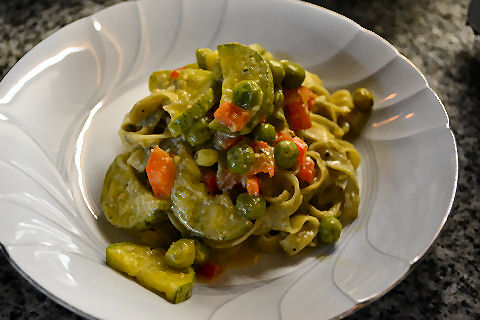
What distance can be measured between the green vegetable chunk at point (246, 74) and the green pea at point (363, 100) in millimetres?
931

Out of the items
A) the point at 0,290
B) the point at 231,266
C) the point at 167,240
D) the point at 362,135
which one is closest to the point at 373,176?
the point at 362,135

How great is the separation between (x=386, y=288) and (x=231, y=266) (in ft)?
3.09

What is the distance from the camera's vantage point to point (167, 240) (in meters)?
3.22

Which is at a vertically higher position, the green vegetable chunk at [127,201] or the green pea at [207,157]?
the green pea at [207,157]


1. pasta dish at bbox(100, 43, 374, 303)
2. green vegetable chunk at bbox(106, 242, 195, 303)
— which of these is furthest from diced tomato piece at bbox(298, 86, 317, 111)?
green vegetable chunk at bbox(106, 242, 195, 303)

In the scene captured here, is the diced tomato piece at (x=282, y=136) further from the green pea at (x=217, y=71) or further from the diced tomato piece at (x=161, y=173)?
the diced tomato piece at (x=161, y=173)

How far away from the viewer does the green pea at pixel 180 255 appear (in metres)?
2.85

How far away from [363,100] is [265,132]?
104cm

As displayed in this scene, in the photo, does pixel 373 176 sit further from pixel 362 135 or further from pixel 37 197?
pixel 37 197

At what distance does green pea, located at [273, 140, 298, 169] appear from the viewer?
3074mm

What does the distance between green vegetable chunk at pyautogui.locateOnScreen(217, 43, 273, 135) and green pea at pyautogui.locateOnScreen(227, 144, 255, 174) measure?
0.10 meters

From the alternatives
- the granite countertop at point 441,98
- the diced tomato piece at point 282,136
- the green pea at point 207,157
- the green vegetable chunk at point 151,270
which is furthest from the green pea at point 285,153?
the granite countertop at point 441,98

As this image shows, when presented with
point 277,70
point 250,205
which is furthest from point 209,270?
point 277,70

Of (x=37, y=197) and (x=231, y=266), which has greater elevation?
(x=37, y=197)
